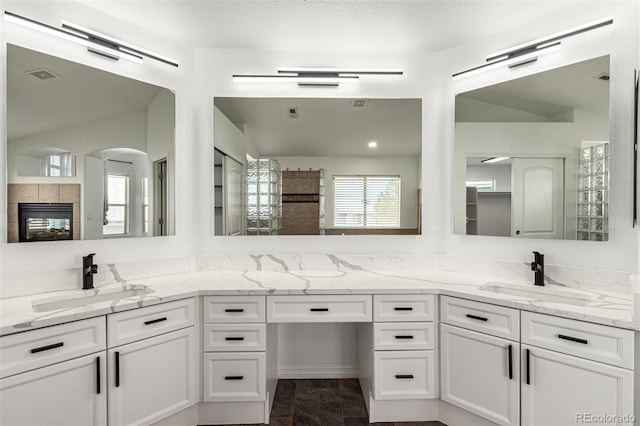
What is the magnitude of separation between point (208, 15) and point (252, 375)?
2.35 meters

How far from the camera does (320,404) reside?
2236 mm

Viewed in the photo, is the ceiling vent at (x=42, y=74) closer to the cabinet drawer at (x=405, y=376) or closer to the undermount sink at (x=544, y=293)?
the cabinet drawer at (x=405, y=376)

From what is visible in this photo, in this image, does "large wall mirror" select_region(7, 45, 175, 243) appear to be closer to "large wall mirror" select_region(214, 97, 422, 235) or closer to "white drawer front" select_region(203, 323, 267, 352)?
"large wall mirror" select_region(214, 97, 422, 235)

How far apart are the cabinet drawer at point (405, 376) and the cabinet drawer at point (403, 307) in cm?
22

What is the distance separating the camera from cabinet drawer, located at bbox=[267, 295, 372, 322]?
1965 millimetres

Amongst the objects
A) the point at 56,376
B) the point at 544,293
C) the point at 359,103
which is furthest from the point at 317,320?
the point at 359,103

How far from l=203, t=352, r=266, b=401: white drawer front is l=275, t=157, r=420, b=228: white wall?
1161 millimetres

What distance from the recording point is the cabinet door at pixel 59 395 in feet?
4.49

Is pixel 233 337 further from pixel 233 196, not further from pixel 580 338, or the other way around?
pixel 580 338

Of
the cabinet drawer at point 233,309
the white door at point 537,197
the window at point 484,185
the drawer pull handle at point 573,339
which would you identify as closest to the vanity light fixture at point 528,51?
the white door at point 537,197

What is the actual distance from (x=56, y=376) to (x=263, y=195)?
1.57 m

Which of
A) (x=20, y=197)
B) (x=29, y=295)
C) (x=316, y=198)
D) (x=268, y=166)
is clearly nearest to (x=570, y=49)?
(x=316, y=198)

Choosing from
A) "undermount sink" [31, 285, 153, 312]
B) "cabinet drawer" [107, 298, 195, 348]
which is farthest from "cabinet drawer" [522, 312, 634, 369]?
"undermount sink" [31, 285, 153, 312]

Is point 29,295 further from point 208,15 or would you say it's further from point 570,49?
point 570,49
